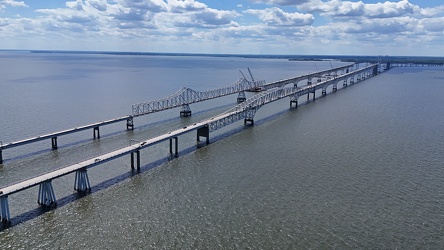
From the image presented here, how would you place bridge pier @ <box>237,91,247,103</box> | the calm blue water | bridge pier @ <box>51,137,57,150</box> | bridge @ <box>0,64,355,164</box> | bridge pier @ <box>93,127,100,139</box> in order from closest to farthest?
the calm blue water
bridge @ <box>0,64,355,164</box>
bridge pier @ <box>51,137,57,150</box>
bridge pier @ <box>93,127,100,139</box>
bridge pier @ <box>237,91,247,103</box>

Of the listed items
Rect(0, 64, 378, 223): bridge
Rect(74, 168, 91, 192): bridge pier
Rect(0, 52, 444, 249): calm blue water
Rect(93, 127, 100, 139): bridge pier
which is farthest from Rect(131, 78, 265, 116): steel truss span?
Rect(74, 168, 91, 192): bridge pier

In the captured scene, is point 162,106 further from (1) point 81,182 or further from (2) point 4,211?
(2) point 4,211

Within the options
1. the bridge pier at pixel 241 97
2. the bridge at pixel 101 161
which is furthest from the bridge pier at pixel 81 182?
the bridge pier at pixel 241 97

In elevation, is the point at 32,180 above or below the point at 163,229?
above

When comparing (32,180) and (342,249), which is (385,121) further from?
(32,180)

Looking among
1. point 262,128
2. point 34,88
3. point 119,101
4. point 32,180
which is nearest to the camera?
point 32,180

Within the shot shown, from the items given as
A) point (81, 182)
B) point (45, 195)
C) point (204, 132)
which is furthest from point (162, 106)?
point (45, 195)

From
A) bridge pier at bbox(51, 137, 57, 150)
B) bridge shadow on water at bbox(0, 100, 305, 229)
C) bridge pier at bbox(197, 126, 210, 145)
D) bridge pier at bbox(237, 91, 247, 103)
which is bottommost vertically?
bridge shadow on water at bbox(0, 100, 305, 229)

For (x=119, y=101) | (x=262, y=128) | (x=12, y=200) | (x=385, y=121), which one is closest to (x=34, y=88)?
(x=119, y=101)

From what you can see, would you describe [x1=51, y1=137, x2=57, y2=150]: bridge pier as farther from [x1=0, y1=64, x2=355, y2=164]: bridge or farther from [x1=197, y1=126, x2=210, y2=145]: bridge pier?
[x1=197, y1=126, x2=210, y2=145]: bridge pier
